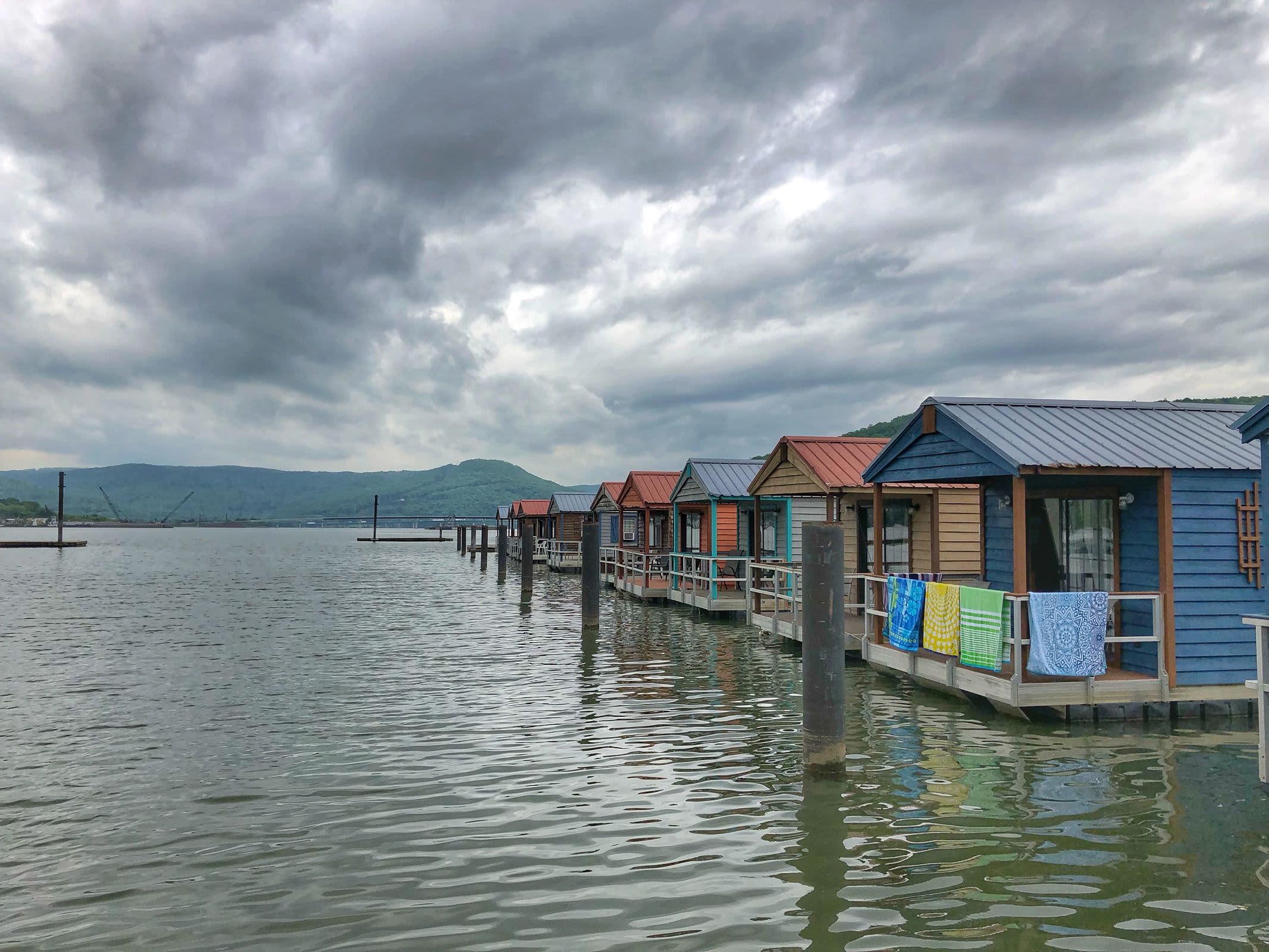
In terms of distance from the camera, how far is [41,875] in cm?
743

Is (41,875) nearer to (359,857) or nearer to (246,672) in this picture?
(359,857)

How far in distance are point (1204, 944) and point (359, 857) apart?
6569mm

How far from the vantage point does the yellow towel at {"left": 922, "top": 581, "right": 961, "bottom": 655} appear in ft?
44.0

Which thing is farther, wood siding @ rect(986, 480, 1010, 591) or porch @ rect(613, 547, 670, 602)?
porch @ rect(613, 547, 670, 602)

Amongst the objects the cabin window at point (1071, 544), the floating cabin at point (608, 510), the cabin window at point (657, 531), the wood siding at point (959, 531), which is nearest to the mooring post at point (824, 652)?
the cabin window at point (1071, 544)

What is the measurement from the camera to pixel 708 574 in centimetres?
2953

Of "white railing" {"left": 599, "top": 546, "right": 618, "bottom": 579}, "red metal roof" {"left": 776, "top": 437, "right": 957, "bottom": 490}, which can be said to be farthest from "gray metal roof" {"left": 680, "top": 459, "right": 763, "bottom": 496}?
"white railing" {"left": 599, "top": 546, "right": 618, "bottom": 579}

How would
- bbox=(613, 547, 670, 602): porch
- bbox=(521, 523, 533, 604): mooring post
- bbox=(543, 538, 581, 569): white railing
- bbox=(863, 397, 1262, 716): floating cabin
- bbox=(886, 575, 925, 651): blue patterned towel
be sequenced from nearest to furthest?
bbox=(863, 397, 1262, 716): floating cabin → bbox=(886, 575, 925, 651): blue patterned towel → bbox=(613, 547, 670, 602): porch → bbox=(521, 523, 533, 604): mooring post → bbox=(543, 538, 581, 569): white railing

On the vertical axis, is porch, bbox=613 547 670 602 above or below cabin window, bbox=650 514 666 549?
below

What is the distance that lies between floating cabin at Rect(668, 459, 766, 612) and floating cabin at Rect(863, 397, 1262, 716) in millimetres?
11113

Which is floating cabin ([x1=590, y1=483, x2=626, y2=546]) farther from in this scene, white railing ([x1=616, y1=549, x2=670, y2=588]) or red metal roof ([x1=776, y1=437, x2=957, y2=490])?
red metal roof ([x1=776, y1=437, x2=957, y2=490])

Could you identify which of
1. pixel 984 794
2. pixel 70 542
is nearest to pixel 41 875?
pixel 984 794

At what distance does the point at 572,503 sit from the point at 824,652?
4701 cm

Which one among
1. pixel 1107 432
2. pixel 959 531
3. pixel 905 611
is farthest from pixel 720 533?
pixel 1107 432
